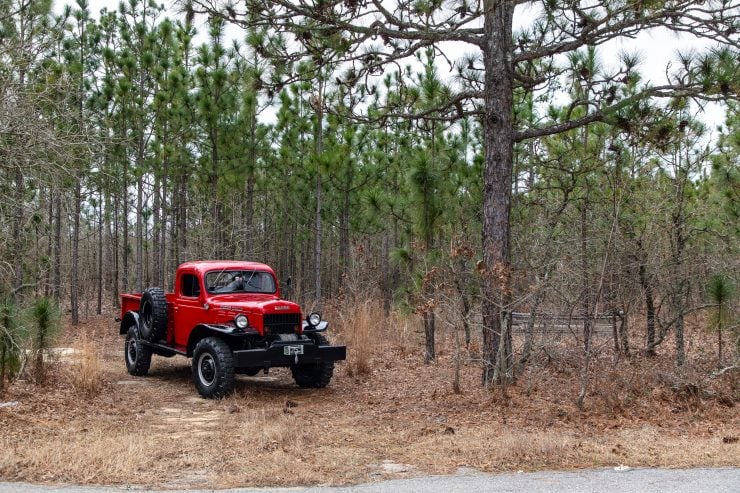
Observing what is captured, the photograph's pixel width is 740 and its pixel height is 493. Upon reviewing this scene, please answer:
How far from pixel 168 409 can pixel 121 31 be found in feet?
45.7

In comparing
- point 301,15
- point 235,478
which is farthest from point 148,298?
point 235,478

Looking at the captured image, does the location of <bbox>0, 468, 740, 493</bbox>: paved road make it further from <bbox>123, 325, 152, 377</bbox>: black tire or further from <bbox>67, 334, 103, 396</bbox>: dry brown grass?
<bbox>123, 325, 152, 377</bbox>: black tire

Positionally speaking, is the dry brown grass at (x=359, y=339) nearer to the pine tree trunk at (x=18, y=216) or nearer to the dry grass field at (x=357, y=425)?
the dry grass field at (x=357, y=425)

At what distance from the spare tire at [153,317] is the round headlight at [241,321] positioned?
2.03 metres

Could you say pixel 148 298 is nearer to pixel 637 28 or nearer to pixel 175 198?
pixel 637 28

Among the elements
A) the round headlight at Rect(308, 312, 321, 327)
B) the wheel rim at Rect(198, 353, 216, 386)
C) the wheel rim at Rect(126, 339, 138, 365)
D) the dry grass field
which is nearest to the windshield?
the round headlight at Rect(308, 312, 321, 327)

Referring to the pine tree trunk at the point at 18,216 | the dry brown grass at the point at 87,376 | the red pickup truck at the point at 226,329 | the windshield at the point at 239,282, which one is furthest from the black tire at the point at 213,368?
the pine tree trunk at the point at 18,216

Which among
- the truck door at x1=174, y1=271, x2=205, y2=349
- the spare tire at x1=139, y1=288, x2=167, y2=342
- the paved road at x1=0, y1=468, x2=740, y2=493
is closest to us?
the paved road at x1=0, y1=468, x2=740, y2=493

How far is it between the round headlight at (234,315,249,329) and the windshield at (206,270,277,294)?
118 cm

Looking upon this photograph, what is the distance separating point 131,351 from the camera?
37.7 ft

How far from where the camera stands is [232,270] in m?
10.4

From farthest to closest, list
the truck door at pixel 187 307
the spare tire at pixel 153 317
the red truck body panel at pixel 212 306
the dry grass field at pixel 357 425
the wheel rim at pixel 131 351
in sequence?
the wheel rim at pixel 131 351
the spare tire at pixel 153 317
the truck door at pixel 187 307
the red truck body panel at pixel 212 306
the dry grass field at pixel 357 425

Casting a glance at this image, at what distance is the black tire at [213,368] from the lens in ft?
29.3

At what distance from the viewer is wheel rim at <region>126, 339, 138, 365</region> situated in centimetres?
1141
